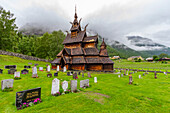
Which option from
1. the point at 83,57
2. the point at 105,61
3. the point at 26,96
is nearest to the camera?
the point at 26,96

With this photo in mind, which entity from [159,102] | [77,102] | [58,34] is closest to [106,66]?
[159,102]

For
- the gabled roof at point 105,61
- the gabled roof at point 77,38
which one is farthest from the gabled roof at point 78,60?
the gabled roof at point 77,38

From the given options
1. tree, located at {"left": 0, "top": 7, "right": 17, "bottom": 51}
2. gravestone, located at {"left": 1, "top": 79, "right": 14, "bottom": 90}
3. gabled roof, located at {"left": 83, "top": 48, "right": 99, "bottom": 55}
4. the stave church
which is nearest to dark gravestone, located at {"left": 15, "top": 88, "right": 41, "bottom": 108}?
gravestone, located at {"left": 1, "top": 79, "right": 14, "bottom": 90}

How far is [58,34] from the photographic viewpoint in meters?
44.9

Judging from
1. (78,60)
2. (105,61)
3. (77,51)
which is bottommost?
(105,61)

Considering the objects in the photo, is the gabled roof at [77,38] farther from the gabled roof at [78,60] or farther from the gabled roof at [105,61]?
the gabled roof at [105,61]

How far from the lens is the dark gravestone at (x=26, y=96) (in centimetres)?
585

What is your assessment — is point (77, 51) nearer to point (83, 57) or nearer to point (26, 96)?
point (83, 57)

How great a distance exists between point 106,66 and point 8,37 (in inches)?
1692

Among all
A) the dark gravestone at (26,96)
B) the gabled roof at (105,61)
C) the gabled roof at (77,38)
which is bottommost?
the dark gravestone at (26,96)

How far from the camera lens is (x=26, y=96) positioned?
243 inches

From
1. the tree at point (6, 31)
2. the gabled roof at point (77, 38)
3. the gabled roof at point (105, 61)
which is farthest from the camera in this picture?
the tree at point (6, 31)

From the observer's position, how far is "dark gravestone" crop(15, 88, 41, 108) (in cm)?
585

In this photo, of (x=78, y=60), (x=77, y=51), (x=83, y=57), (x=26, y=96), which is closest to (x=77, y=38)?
(x=77, y=51)
